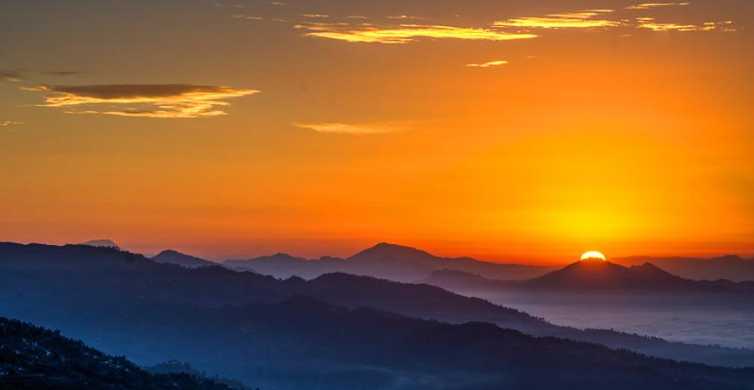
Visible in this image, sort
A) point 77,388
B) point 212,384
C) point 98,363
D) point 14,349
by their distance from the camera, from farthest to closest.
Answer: point 212,384
point 98,363
point 14,349
point 77,388

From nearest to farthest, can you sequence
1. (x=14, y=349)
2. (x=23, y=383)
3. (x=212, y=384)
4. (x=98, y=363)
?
(x=23, y=383), (x=14, y=349), (x=98, y=363), (x=212, y=384)

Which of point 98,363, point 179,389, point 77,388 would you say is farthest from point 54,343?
point 77,388

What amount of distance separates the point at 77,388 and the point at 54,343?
2563 cm

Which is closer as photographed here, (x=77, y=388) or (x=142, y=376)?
(x=77, y=388)

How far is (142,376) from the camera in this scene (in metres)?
138

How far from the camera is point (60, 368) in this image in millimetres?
125250

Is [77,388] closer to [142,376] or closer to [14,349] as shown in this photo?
[14,349]

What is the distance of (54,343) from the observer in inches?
5536

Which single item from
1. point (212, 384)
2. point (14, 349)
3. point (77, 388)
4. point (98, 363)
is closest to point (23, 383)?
point (77, 388)

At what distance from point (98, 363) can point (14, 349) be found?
13.9 meters

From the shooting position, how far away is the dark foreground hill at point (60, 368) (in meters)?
114

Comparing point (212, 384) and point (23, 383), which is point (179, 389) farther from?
point (23, 383)

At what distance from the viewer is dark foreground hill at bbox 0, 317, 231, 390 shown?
Result: 114 metres

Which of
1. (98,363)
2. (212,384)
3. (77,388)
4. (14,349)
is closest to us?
(77,388)
